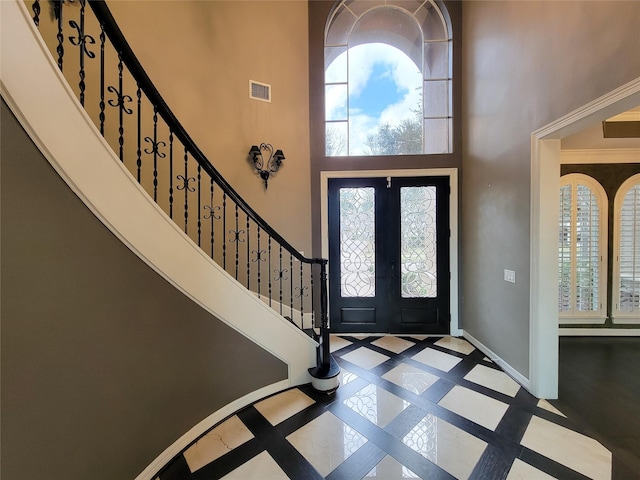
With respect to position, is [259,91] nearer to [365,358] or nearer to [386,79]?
[386,79]

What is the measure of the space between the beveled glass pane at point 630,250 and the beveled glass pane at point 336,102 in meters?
4.11

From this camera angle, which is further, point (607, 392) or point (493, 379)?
point (493, 379)

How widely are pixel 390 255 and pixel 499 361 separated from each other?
1.71 meters

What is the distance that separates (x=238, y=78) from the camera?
318cm

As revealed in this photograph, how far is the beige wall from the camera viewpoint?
2.63 m

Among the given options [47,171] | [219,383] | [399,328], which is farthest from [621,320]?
[47,171]

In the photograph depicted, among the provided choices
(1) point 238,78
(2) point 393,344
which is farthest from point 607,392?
(1) point 238,78

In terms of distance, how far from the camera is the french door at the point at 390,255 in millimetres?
3635

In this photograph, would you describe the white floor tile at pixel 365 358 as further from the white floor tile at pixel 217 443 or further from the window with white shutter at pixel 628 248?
the window with white shutter at pixel 628 248

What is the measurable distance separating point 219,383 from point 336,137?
11.2 feet

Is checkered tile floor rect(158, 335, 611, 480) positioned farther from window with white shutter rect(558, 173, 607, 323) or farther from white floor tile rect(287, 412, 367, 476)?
window with white shutter rect(558, 173, 607, 323)

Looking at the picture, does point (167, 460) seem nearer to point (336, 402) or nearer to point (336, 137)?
point (336, 402)

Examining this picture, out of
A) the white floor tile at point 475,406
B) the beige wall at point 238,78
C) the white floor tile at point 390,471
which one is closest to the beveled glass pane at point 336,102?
the beige wall at point 238,78

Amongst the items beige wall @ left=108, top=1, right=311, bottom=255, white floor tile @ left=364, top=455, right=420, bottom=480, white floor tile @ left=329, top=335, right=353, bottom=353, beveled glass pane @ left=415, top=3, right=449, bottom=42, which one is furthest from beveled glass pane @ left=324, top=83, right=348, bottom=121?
white floor tile @ left=364, top=455, right=420, bottom=480
